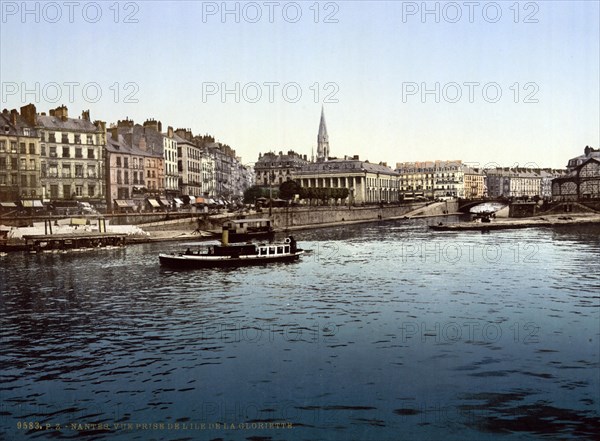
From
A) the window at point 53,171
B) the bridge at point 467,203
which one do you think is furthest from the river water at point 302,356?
the bridge at point 467,203

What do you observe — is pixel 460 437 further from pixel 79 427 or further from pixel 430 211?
pixel 430 211

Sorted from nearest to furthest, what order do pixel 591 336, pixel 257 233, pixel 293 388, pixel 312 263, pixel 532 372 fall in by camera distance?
pixel 293 388 → pixel 532 372 → pixel 591 336 → pixel 312 263 → pixel 257 233

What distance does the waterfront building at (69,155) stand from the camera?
3824 inches

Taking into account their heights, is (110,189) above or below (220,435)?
above

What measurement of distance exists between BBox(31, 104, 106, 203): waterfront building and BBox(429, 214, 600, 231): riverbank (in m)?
60.1

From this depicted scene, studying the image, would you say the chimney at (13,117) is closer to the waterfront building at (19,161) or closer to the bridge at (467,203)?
the waterfront building at (19,161)

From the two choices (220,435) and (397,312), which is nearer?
(220,435)

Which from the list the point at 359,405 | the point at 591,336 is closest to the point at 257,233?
the point at 591,336

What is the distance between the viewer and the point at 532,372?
2542 centimetres

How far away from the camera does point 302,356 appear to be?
27.5 meters

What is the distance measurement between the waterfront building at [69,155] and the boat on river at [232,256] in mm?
46147

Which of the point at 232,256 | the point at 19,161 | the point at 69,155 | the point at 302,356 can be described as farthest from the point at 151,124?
the point at 302,356

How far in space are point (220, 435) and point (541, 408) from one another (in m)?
11.1

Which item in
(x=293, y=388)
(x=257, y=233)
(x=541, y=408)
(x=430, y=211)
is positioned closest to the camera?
(x=541, y=408)
